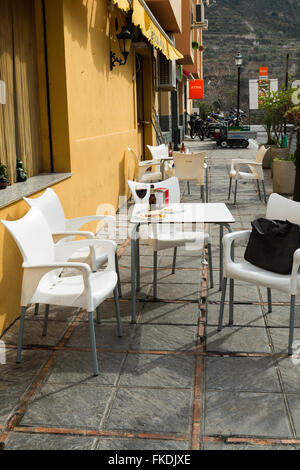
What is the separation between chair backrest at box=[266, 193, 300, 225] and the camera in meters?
3.82

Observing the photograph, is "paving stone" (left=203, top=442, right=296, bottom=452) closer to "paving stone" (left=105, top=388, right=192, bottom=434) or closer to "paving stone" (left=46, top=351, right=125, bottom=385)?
"paving stone" (left=105, top=388, right=192, bottom=434)

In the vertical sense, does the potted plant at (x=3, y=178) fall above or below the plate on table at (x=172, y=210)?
above

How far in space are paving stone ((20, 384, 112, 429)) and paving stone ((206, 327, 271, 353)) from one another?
87cm

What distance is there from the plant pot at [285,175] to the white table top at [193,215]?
462 centimetres

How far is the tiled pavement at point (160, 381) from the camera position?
253cm

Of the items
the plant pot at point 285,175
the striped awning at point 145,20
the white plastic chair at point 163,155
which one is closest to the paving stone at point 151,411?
the striped awning at point 145,20

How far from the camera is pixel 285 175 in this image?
8.80 meters

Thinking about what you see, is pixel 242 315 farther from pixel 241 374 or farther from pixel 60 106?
pixel 60 106

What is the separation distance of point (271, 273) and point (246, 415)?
1.11m

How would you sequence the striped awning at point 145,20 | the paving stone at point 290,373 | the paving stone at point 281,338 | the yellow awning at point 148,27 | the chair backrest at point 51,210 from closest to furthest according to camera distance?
the paving stone at point 290,373
the paving stone at point 281,338
the chair backrest at point 51,210
the striped awning at point 145,20
the yellow awning at point 148,27

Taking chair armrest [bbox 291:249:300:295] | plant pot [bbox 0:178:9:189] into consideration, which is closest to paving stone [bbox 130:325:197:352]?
chair armrest [bbox 291:249:300:295]

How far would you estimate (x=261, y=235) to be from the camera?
3.60 meters

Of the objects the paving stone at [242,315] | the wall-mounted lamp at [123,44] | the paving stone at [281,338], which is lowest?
the paving stone at [281,338]

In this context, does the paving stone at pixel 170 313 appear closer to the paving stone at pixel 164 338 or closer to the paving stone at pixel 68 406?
the paving stone at pixel 164 338
